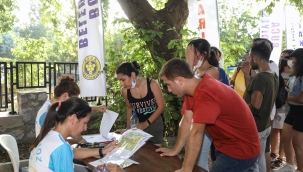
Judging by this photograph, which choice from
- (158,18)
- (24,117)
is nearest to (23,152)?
(24,117)

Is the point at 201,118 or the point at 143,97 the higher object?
the point at 143,97

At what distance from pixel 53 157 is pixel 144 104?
156cm

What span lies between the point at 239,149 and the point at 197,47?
3.76 feet

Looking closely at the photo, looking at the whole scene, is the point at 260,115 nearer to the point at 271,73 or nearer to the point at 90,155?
the point at 271,73

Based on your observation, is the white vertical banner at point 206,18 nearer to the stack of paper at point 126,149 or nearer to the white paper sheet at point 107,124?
the white paper sheet at point 107,124

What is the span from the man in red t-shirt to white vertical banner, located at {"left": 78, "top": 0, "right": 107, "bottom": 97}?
116 inches

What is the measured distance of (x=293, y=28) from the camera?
786 centimetres

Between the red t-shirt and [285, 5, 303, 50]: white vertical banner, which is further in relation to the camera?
[285, 5, 303, 50]: white vertical banner

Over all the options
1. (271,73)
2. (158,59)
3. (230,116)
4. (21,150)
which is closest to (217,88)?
(230,116)

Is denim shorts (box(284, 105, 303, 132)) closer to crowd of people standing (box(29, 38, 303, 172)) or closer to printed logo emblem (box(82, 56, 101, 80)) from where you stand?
crowd of people standing (box(29, 38, 303, 172))

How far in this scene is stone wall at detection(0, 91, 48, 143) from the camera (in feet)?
16.6

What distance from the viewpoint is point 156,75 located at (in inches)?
184

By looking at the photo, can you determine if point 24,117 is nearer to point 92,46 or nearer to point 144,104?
point 92,46

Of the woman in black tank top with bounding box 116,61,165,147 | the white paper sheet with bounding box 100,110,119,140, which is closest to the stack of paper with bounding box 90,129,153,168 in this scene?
the white paper sheet with bounding box 100,110,119,140
